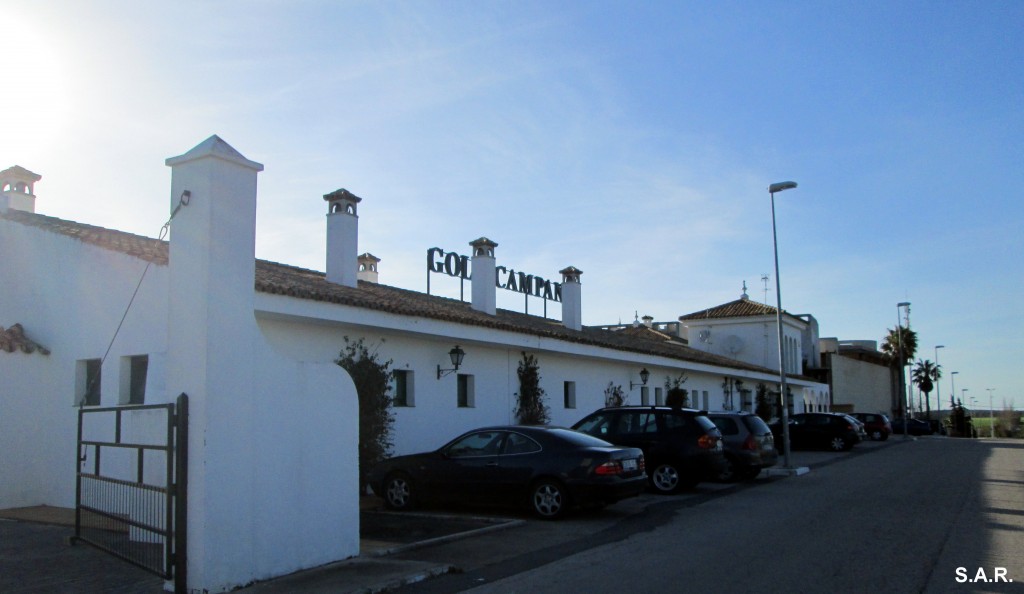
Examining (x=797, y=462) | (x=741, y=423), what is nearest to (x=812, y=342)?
(x=797, y=462)

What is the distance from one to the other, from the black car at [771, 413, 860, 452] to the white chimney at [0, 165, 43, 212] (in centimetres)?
2717

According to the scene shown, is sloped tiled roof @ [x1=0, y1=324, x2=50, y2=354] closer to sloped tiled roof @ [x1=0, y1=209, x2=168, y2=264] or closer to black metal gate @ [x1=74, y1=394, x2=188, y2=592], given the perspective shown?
sloped tiled roof @ [x1=0, y1=209, x2=168, y2=264]

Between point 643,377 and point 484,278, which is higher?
point 484,278

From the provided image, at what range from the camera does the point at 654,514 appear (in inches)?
518

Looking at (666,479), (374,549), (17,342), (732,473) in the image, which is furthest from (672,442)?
(17,342)

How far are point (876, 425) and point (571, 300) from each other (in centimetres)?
2477

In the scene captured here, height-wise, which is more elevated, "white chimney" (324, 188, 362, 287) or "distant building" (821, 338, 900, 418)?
"white chimney" (324, 188, 362, 287)

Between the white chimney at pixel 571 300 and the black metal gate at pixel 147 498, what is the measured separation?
17519mm

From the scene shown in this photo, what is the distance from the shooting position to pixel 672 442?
636 inches

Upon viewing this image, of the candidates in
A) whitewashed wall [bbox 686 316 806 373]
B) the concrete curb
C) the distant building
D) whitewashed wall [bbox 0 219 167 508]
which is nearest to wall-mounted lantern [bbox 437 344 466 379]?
the concrete curb

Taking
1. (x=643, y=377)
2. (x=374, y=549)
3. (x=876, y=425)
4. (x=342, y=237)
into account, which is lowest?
(x=876, y=425)

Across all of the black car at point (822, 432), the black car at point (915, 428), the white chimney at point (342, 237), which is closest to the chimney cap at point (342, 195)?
the white chimney at point (342, 237)

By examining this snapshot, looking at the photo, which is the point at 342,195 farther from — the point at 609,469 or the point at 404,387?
the point at 609,469

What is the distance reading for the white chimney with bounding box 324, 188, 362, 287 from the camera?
1772cm
